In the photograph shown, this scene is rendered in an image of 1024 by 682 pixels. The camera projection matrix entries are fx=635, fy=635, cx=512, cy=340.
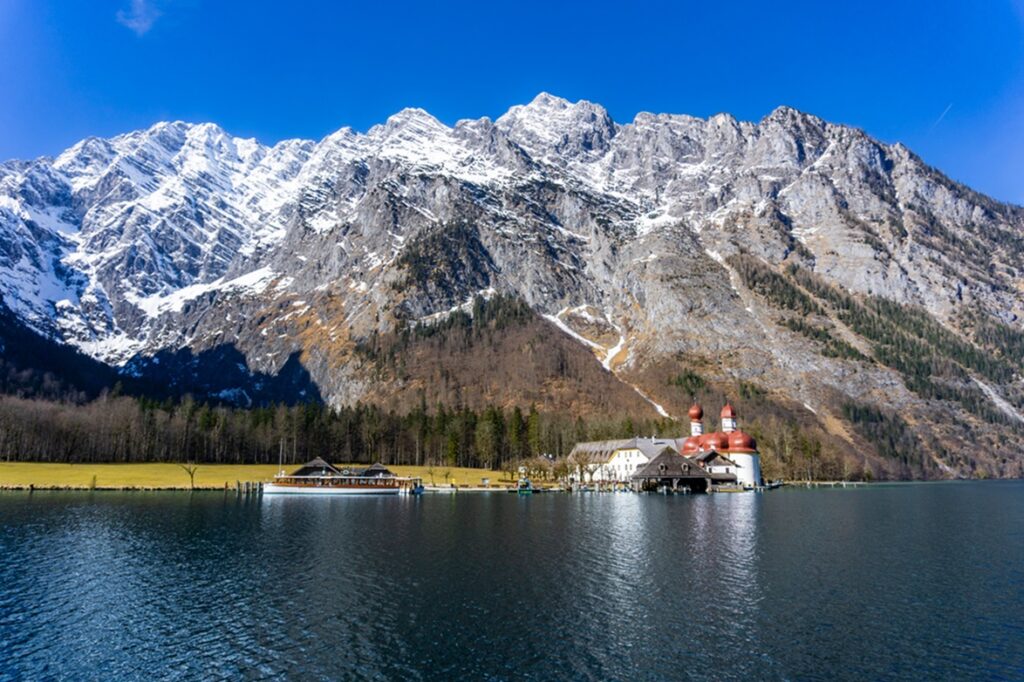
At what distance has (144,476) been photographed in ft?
470

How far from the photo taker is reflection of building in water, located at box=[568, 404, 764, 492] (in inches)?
5969

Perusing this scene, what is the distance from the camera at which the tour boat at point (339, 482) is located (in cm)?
13512

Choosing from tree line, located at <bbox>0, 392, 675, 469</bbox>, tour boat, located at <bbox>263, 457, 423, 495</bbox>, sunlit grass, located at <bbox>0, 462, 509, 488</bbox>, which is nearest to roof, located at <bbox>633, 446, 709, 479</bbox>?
sunlit grass, located at <bbox>0, 462, 509, 488</bbox>

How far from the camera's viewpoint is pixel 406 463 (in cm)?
19450

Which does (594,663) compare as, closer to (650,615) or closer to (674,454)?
(650,615)

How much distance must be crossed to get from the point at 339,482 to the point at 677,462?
258 ft

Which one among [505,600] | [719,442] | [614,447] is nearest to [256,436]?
[614,447]

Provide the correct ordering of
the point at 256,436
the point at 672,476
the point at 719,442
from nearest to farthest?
the point at 672,476 → the point at 719,442 → the point at 256,436

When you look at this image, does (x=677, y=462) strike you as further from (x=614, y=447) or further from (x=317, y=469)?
(x=317, y=469)

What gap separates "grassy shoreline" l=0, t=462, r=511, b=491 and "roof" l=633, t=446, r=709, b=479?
113ft

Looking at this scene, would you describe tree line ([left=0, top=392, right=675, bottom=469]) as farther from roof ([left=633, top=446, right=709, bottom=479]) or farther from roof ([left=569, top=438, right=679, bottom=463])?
roof ([left=633, top=446, right=709, bottom=479])

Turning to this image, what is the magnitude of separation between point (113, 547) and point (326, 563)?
22508mm

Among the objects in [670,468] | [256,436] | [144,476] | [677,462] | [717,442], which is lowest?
[144,476]

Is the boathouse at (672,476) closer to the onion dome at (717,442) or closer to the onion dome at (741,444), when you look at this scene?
the onion dome at (741,444)
